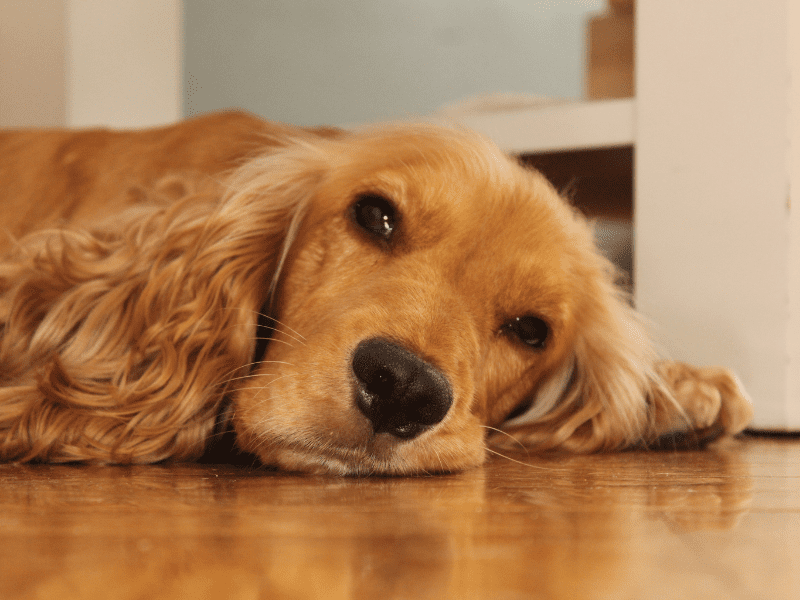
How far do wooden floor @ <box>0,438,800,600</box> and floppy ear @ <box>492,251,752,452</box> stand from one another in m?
0.46

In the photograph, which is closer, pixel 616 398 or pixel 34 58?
pixel 616 398

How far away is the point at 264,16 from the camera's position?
3.84 m

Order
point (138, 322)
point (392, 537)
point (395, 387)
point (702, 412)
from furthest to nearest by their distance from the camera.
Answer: point (702, 412), point (138, 322), point (395, 387), point (392, 537)

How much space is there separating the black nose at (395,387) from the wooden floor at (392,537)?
0.07m

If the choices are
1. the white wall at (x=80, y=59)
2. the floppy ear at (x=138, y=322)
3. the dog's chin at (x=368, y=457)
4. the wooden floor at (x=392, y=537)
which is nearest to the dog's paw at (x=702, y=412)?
the wooden floor at (x=392, y=537)

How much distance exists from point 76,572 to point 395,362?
0.54m

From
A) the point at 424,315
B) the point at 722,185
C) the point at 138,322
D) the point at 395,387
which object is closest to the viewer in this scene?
the point at 395,387

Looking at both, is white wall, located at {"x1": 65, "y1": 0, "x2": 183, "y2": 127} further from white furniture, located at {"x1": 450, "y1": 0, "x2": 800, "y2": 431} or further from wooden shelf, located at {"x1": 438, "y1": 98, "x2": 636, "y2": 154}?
white furniture, located at {"x1": 450, "y1": 0, "x2": 800, "y2": 431}

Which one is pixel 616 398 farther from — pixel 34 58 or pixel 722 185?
pixel 34 58

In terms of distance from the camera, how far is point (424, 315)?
1.06 m

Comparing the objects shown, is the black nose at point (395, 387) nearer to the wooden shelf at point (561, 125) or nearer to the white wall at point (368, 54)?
the wooden shelf at point (561, 125)

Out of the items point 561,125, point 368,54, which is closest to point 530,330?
point 561,125

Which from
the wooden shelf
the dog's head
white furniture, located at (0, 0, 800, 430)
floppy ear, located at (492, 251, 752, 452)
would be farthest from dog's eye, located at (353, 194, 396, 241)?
white furniture, located at (0, 0, 800, 430)

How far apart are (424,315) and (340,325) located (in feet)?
0.38
